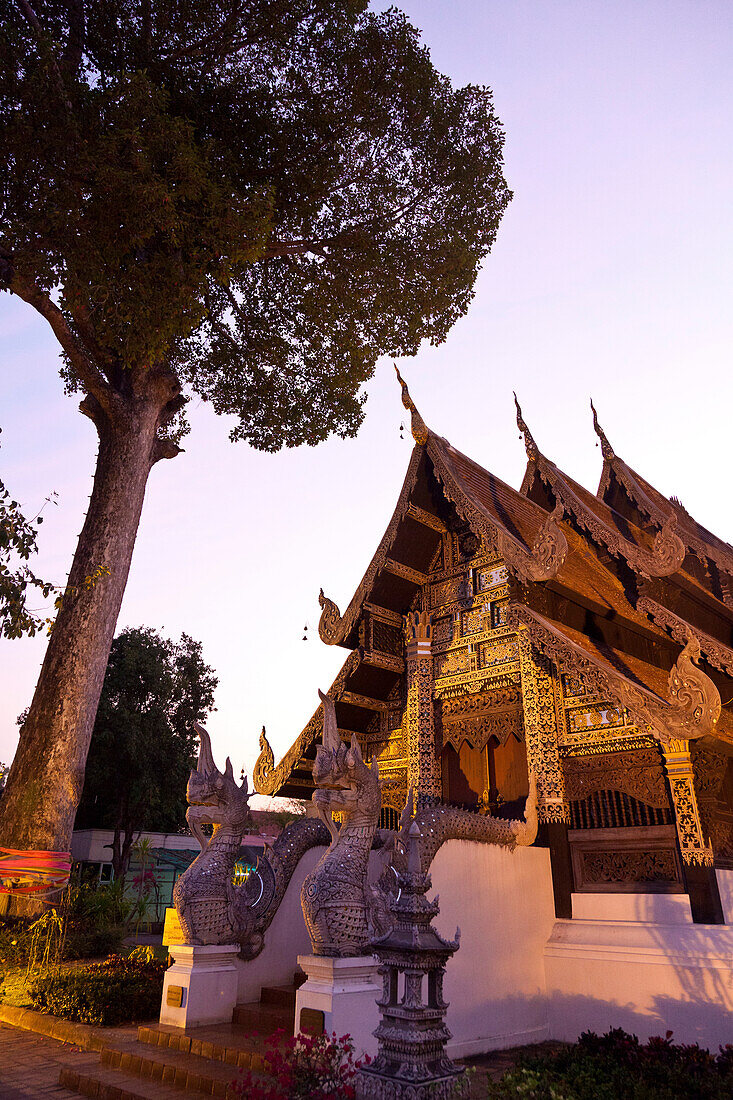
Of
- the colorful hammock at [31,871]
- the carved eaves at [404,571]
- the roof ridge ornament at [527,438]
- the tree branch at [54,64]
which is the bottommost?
the colorful hammock at [31,871]

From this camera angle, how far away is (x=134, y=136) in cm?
841

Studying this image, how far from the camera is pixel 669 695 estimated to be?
20.4 ft

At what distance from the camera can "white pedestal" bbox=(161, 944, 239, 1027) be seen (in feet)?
19.8

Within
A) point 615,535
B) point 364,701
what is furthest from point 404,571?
point 615,535

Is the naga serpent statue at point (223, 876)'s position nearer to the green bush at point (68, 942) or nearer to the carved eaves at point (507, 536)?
the green bush at point (68, 942)

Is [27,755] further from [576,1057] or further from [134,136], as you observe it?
[134,136]

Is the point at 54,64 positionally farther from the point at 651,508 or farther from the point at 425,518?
the point at 651,508

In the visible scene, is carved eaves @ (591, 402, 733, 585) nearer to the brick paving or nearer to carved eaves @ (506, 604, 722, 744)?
carved eaves @ (506, 604, 722, 744)

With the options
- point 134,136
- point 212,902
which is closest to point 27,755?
point 212,902

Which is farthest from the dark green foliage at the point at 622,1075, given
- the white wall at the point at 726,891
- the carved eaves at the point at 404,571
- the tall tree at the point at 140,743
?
the tall tree at the point at 140,743

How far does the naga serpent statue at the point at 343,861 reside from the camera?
5.28 meters

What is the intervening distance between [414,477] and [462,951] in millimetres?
5745

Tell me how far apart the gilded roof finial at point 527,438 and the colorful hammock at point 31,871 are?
25.1 ft

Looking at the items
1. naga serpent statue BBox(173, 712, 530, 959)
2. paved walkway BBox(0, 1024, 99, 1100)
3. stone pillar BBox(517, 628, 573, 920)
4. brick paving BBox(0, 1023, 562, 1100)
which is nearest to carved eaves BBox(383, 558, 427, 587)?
stone pillar BBox(517, 628, 573, 920)
